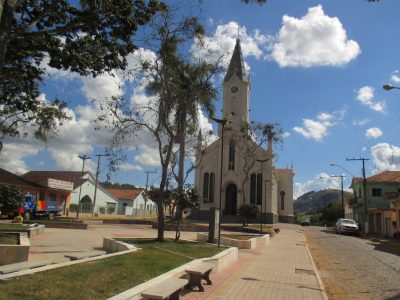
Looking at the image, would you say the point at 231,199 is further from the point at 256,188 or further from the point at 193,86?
the point at 193,86

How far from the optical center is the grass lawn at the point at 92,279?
6871 millimetres

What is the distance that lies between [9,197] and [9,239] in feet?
43.4

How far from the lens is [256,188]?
55.6m

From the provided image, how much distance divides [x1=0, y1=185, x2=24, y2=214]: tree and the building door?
34.0 m

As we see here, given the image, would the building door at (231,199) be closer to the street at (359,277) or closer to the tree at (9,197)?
the tree at (9,197)

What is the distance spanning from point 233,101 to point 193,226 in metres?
29.9

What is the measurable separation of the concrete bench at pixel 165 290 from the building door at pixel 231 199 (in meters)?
48.8

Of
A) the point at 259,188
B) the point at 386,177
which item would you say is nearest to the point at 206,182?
the point at 259,188

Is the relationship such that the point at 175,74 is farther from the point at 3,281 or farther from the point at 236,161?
the point at 236,161

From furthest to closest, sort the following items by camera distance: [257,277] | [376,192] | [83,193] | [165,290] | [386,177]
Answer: [83,193] < [386,177] < [376,192] < [257,277] < [165,290]

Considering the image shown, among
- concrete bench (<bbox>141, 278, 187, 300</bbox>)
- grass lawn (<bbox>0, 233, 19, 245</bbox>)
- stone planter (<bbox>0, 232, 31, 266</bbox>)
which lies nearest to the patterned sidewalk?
concrete bench (<bbox>141, 278, 187, 300</bbox>)

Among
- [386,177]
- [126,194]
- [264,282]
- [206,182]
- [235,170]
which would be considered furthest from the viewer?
[126,194]

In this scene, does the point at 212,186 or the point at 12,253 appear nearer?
the point at 12,253

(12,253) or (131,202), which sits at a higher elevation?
(131,202)
